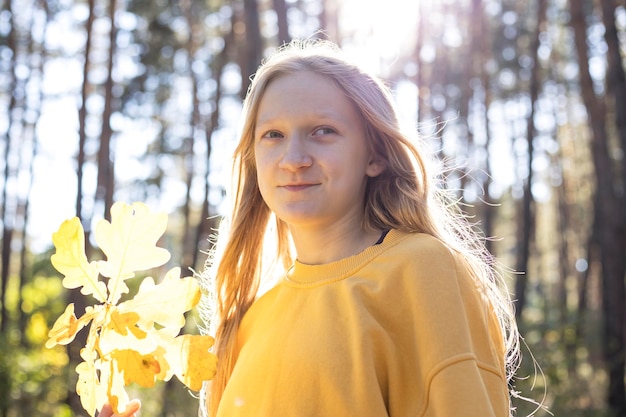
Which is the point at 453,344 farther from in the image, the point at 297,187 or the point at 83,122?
the point at 83,122

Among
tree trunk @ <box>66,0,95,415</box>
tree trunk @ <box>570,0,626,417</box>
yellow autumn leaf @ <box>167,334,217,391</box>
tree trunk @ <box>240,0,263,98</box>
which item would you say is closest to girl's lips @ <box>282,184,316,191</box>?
yellow autumn leaf @ <box>167,334,217,391</box>

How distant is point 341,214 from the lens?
2.00 m

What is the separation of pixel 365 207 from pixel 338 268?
9.0 inches

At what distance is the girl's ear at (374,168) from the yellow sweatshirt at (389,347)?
0.78 ft

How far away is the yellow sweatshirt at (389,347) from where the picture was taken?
1.57 metres

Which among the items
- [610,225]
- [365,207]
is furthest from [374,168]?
[610,225]

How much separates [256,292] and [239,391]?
46cm

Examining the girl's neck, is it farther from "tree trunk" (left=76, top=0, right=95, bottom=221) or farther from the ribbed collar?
"tree trunk" (left=76, top=0, right=95, bottom=221)

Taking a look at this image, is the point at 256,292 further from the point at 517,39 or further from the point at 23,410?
the point at 517,39

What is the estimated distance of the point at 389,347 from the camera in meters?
1.66

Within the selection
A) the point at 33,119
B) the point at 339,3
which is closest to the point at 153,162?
the point at 33,119

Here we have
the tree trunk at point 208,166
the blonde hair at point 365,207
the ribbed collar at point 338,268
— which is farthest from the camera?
the tree trunk at point 208,166

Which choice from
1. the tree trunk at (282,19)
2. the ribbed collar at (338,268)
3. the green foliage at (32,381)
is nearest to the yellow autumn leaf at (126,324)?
the ribbed collar at (338,268)

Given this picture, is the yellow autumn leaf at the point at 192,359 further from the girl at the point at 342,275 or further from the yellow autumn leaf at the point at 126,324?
the girl at the point at 342,275
